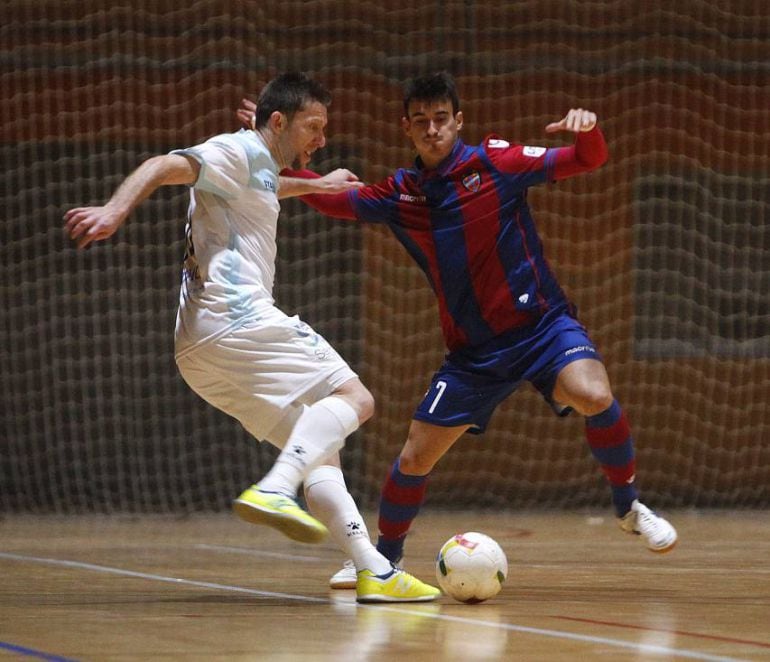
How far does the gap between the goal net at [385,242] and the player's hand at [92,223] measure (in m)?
5.25

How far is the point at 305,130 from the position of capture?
4531 millimetres

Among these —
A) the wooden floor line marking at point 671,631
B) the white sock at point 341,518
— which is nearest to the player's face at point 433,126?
the white sock at point 341,518

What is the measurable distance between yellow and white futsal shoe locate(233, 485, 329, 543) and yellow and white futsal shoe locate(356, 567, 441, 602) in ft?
1.28

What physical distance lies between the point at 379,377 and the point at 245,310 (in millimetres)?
4985

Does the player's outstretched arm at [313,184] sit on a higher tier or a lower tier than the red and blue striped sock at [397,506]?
higher

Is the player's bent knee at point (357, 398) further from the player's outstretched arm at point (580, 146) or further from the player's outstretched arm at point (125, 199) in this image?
the player's outstretched arm at point (580, 146)

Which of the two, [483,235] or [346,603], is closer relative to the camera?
[346,603]

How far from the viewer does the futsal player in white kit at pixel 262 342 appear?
425cm

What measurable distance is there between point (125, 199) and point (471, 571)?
4.92 ft

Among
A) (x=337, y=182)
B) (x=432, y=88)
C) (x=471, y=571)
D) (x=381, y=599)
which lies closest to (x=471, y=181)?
(x=432, y=88)

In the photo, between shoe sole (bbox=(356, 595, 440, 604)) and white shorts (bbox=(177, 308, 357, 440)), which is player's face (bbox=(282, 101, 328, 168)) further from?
shoe sole (bbox=(356, 595, 440, 604))

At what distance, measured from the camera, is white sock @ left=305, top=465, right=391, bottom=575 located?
4.31 metres

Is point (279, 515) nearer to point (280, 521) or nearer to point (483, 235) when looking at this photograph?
point (280, 521)

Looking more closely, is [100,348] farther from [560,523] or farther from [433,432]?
[433,432]
